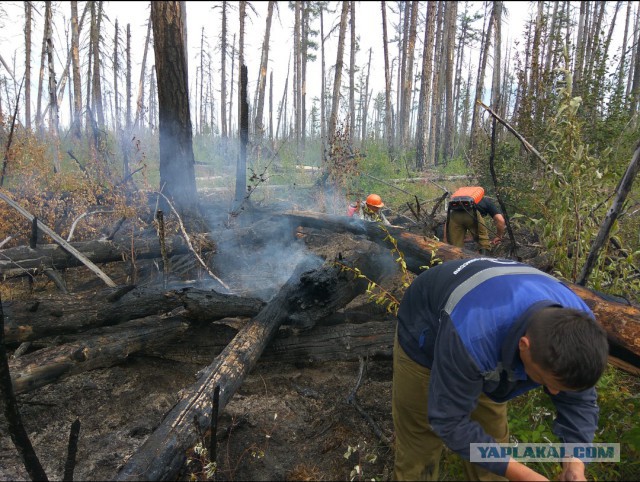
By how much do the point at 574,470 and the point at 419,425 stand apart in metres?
0.67

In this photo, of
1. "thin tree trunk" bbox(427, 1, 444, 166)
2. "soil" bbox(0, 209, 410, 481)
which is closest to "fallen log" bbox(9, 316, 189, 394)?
"soil" bbox(0, 209, 410, 481)

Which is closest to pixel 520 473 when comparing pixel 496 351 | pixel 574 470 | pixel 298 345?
pixel 574 470

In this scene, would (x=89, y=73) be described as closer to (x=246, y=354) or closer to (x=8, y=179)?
(x=8, y=179)

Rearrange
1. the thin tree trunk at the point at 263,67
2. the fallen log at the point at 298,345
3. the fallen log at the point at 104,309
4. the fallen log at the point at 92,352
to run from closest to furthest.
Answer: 1. the fallen log at the point at 92,352
2. the fallen log at the point at 104,309
3. the fallen log at the point at 298,345
4. the thin tree trunk at the point at 263,67

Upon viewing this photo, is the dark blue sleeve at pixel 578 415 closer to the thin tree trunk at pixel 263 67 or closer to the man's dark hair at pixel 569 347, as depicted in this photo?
the man's dark hair at pixel 569 347

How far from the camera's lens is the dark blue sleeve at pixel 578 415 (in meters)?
1.64

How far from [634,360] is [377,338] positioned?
5.85 feet

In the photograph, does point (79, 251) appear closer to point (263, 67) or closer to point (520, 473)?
point (520, 473)

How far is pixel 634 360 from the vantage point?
2.36 meters

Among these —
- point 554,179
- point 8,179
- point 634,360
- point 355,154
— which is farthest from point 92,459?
point 355,154

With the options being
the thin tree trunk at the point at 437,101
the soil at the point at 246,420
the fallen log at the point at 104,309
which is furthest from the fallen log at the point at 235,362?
the thin tree trunk at the point at 437,101

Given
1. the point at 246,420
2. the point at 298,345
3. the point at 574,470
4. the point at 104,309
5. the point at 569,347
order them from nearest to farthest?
the point at 569,347 → the point at 574,470 → the point at 246,420 → the point at 104,309 → the point at 298,345

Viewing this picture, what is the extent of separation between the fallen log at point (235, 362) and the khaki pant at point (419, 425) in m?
1.17

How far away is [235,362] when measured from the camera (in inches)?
110
